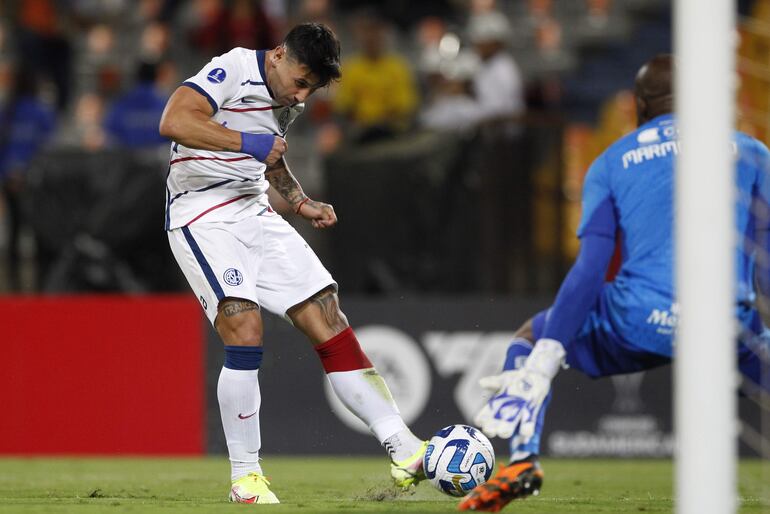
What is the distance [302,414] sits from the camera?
10156 mm

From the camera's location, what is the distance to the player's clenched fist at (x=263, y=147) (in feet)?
18.6

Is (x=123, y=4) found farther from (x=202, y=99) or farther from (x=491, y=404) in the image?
(x=491, y=404)

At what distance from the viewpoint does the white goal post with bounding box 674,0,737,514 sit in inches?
148

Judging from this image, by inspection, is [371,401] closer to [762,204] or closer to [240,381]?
[240,381]

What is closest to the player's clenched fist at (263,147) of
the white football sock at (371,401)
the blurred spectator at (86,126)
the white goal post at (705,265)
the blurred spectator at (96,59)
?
the white football sock at (371,401)

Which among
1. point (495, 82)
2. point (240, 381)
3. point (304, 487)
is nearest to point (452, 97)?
point (495, 82)

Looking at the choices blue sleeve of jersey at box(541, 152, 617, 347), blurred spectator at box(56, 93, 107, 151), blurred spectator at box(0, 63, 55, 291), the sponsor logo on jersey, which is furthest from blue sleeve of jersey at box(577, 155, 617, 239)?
blurred spectator at box(56, 93, 107, 151)

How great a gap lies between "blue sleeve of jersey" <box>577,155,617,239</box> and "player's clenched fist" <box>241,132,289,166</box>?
1.30 metres

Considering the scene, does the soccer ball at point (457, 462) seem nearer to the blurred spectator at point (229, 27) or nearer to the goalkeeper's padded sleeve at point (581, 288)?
the goalkeeper's padded sleeve at point (581, 288)

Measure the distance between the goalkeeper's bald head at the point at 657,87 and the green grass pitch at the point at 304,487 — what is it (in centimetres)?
163

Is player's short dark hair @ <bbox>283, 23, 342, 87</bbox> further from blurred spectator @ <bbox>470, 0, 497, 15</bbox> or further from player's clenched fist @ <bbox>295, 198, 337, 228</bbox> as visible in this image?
blurred spectator @ <bbox>470, 0, 497, 15</bbox>

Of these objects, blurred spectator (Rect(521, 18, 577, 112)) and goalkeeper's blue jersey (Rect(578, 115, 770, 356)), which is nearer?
goalkeeper's blue jersey (Rect(578, 115, 770, 356))

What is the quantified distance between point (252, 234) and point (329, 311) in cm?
50

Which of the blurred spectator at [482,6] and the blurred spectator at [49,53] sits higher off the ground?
the blurred spectator at [482,6]
